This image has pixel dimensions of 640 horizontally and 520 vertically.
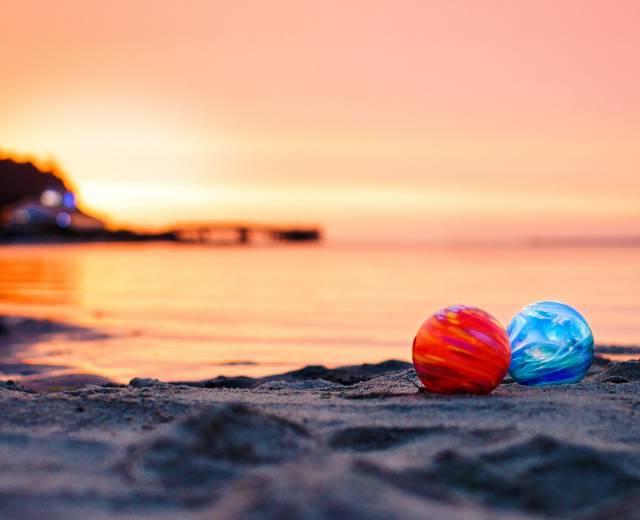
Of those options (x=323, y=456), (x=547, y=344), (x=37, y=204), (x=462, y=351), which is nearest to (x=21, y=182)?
(x=37, y=204)

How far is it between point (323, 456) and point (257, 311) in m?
11.1

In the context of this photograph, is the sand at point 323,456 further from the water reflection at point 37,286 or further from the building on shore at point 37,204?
the building on shore at point 37,204

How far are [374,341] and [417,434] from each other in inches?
261

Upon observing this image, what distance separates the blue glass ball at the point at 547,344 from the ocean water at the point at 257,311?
10.6ft

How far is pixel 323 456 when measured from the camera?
3.57 m

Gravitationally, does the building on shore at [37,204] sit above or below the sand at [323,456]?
above

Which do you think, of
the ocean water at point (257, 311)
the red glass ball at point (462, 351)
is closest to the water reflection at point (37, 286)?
the ocean water at point (257, 311)

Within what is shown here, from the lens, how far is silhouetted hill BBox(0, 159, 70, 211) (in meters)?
126

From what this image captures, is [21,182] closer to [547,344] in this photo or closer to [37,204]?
[37,204]

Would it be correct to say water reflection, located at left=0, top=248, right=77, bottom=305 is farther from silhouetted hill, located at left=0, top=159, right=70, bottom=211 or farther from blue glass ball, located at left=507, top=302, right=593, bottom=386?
silhouetted hill, located at left=0, top=159, right=70, bottom=211

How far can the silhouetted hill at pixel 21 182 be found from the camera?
413 ft

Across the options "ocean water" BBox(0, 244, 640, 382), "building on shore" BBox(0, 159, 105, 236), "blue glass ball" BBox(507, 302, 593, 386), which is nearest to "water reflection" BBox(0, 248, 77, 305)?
"ocean water" BBox(0, 244, 640, 382)

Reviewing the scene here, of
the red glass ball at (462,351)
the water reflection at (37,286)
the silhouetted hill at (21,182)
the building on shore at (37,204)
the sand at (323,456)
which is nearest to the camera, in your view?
the sand at (323,456)

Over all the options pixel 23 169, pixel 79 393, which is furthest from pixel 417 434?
pixel 23 169
